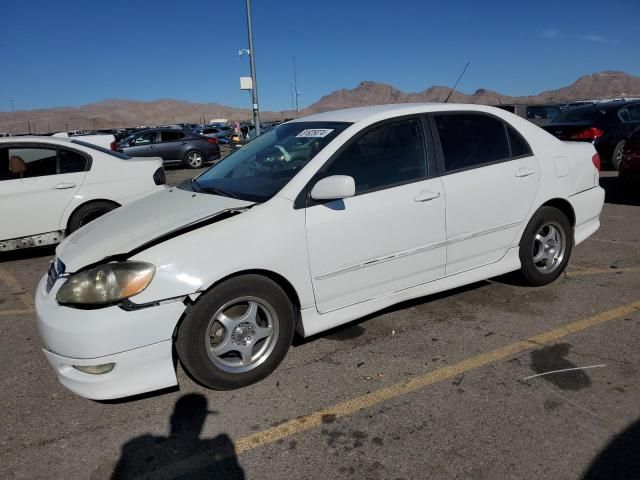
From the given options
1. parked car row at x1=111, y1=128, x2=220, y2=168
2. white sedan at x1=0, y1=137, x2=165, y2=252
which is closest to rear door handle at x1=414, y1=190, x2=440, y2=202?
white sedan at x1=0, y1=137, x2=165, y2=252

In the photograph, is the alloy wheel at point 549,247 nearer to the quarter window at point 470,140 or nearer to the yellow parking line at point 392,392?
the yellow parking line at point 392,392

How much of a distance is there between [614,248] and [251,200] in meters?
4.42

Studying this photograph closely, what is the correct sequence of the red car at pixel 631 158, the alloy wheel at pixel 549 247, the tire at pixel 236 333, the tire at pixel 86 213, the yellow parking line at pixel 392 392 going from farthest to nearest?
1. the red car at pixel 631 158
2. the tire at pixel 86 213
3. the alloy wheel at pixel 549 247
4. the tire at pixel 236 333
5. the yellow parking line at pixel 392 392

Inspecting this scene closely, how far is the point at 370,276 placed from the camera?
10.9ft

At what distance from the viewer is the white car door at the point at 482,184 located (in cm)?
365

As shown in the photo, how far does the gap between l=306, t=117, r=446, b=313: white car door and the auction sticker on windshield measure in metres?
0.23

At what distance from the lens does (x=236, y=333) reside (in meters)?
2.95

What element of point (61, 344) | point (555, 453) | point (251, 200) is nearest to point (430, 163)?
point (251, 200)

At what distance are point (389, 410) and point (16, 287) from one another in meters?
4.39

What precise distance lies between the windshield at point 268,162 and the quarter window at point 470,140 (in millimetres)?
816

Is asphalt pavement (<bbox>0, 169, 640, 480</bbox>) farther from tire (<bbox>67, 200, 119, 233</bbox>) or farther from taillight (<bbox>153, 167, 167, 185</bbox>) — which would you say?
taillight (<bbox>153, 167, 167, 185</bbox>)

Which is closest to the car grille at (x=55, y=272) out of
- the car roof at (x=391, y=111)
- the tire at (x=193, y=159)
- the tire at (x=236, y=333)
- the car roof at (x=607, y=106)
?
the tire at (x=236, y=333)

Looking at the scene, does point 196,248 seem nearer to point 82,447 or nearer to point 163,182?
point 82,447

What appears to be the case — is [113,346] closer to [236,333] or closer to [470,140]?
[236,333]
